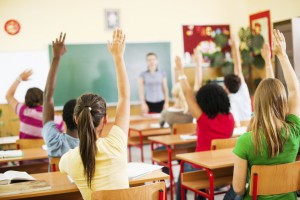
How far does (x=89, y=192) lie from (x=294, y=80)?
5.03ft

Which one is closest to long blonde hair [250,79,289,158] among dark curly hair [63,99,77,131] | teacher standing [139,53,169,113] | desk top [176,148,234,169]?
A: desk top [176,148,234,169]

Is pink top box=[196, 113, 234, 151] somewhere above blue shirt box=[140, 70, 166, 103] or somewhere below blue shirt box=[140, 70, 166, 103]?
below

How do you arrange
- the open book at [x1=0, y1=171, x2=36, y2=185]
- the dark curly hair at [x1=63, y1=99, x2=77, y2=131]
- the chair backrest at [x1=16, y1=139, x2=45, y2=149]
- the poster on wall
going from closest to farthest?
the open book at [x1=0, y1=171, x2=36, y2=185]
the dark curly hair at [x1=63, y1=99, x2=77, y2=131]
the chair backrest at [x1=16, y1=139, x2=45, y2=149]
the poster on wall

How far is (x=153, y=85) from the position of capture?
24.6 feet

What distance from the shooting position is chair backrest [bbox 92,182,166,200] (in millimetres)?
2033

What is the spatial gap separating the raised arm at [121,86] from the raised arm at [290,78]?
1.07m

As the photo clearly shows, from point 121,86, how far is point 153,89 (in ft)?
17.1

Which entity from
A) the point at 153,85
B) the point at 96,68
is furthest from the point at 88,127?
the point at 96,68

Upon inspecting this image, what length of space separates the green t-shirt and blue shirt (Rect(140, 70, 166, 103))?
4996 millimetres

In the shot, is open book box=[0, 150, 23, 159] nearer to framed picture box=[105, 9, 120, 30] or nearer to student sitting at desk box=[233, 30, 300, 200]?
student sitting at desk box=[233, 30, 300, 200]

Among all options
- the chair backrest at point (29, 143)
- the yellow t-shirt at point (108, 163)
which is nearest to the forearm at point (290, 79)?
the yellow t-shirt at point (108, 163)

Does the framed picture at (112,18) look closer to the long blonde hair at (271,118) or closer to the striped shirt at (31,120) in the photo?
the striped shirt at (31,120)

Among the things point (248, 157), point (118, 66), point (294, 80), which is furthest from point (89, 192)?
point (294, 80)

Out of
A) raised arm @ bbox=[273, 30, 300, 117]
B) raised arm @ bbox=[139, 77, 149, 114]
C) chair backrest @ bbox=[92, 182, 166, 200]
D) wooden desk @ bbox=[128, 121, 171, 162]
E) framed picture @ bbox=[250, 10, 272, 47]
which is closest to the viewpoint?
chair backrest @ bbox=[92, 182, 166, 200]
